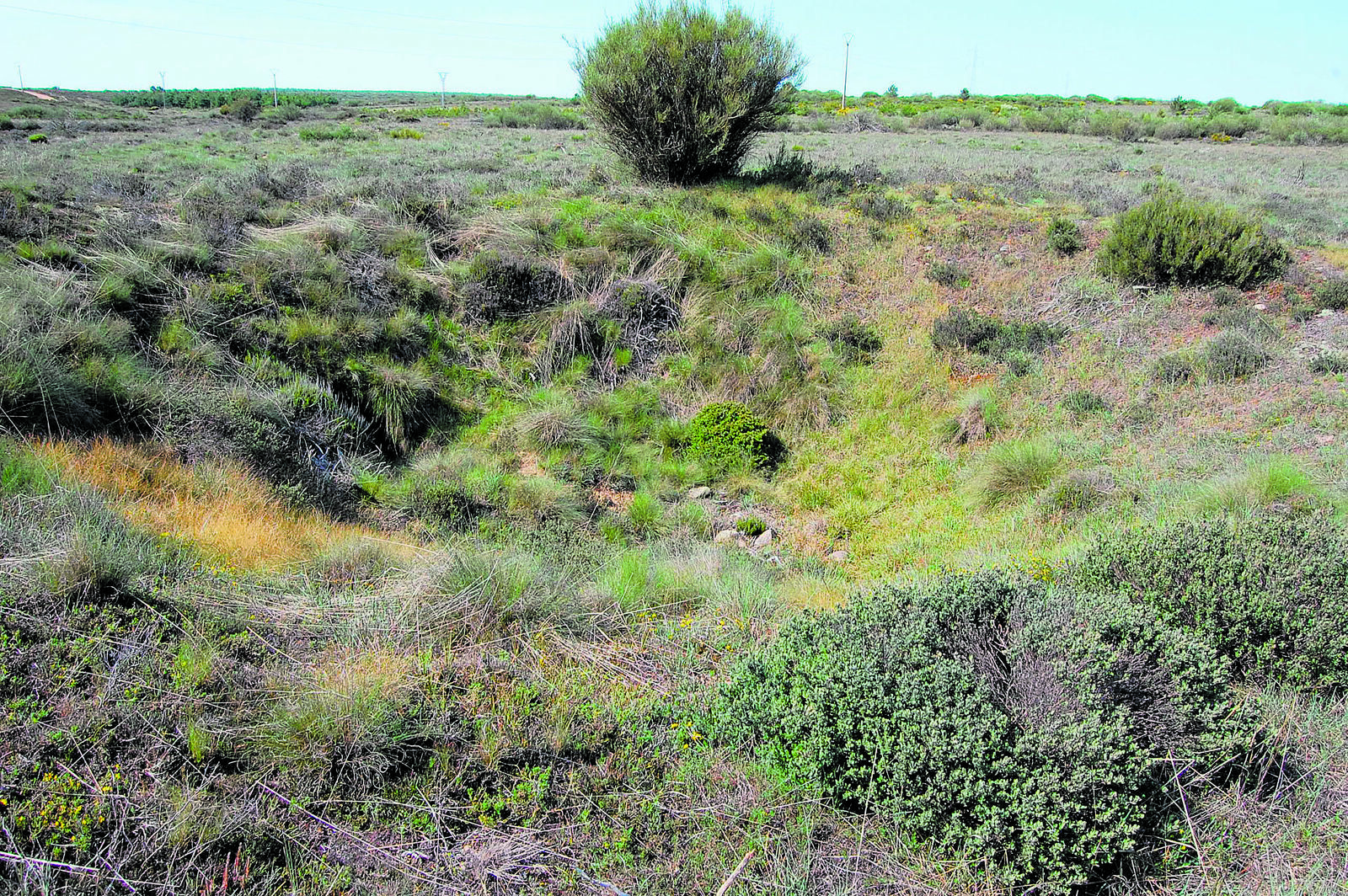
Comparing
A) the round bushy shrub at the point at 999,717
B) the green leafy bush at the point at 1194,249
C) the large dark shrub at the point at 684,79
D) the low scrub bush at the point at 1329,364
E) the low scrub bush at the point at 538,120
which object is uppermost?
the low scrub bush at the point at 538,120

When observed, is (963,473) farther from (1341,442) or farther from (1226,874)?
(1226,874)

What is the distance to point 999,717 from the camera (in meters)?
2.67

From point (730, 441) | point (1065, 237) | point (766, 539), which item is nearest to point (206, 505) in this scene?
point (766, 539)

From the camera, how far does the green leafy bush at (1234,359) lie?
8070 millimetres

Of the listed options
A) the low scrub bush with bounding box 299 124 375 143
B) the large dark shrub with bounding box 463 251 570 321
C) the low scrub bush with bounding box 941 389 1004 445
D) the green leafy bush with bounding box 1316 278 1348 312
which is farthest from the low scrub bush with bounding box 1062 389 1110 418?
the low scrub bush with bounding box 299 124 375 143

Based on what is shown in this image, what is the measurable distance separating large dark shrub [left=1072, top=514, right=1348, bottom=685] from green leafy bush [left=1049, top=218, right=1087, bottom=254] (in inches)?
306

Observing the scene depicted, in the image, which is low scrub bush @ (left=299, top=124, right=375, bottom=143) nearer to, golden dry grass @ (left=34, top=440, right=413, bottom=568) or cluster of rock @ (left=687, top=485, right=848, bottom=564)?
golden dry grass @ (left=34, top=440, right=413, bottom=568)

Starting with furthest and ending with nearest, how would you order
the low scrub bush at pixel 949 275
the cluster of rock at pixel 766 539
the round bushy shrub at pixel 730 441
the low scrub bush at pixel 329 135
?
the low scrub bush at pixel 329 135 < the low scrub bush at pixel 949 275 < the round bushy shrub at pixel 730 441 < the cluster of rock at pixel 766 539

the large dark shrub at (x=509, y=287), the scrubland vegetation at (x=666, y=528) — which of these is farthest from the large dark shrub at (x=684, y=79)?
the large dark shrub at (x=509, y=287)

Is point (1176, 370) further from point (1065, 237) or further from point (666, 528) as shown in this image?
point (666, 528)

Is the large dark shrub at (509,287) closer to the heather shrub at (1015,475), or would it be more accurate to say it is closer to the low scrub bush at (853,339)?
the low scrub bush at (853,339)

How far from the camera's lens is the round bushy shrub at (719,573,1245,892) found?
251 cm

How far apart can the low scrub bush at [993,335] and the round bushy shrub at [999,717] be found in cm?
640

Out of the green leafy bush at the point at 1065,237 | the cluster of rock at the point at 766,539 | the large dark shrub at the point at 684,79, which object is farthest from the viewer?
the large dark shrub at the point at 684,79
